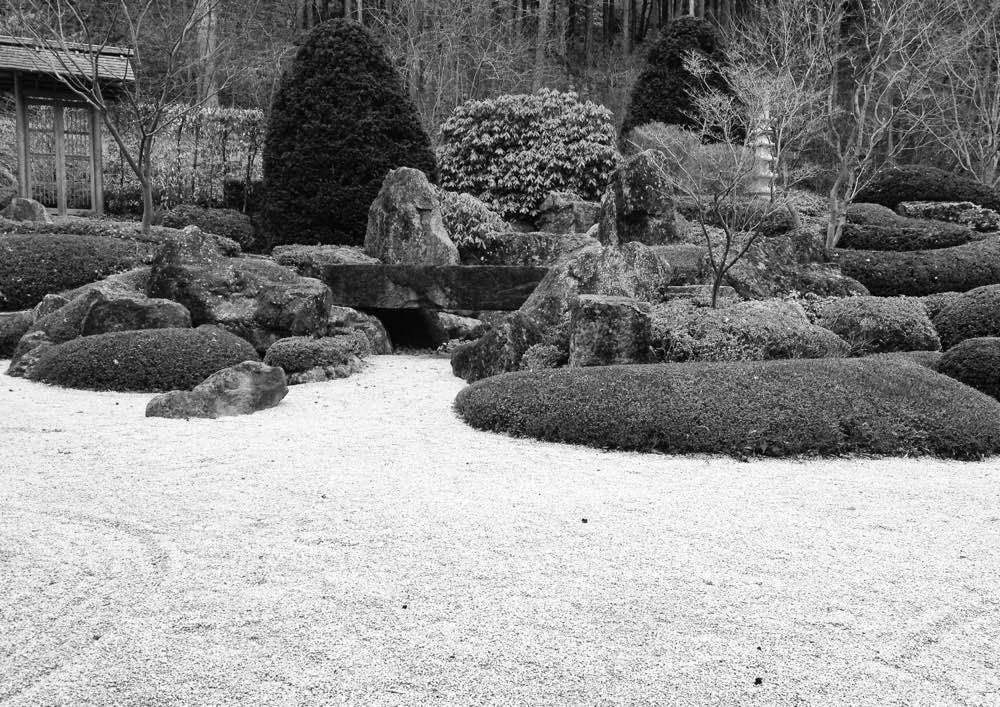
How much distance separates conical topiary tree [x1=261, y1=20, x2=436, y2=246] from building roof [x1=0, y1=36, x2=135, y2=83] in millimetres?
3877

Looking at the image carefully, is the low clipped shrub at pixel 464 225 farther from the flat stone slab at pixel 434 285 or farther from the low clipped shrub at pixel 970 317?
the low clipped shrub at pixel 970 317

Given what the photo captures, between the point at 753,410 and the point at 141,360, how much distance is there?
6.10 meters

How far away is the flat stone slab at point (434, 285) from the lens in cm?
1116

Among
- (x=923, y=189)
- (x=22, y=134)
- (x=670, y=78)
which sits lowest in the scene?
(x=923, y=189)

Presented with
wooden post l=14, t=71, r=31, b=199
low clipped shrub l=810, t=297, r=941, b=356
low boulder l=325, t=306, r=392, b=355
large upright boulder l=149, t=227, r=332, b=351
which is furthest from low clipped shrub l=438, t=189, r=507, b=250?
wooden post l=14, t=71, r=31, b=199

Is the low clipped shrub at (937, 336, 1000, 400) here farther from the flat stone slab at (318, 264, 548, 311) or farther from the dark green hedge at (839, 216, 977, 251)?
the dark green hedge at (839, 216, 977, 251)

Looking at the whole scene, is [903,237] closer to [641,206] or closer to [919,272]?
[919,272]

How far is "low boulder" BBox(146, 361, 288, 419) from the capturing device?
22.2 feet

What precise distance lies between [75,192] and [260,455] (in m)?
15.9

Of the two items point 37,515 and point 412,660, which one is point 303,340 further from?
point 412,660

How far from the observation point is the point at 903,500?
191 inches

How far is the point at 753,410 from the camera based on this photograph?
609 cm

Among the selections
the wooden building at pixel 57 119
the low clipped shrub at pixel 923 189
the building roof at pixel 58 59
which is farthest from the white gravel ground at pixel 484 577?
the low clipped shrub at pixel 923 189

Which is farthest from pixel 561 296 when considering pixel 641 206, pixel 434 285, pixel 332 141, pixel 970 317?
pixel 332 141
